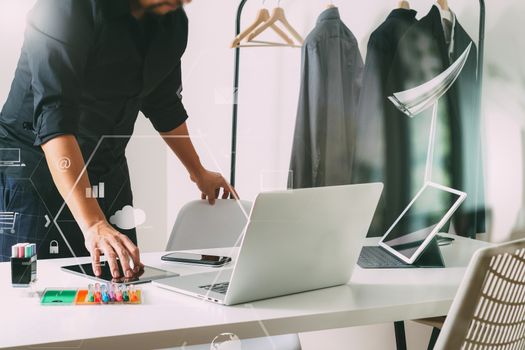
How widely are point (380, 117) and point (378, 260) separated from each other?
0.71m

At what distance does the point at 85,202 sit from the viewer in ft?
4.83

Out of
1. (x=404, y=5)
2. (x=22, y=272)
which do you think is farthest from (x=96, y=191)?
(x=404, y=5)

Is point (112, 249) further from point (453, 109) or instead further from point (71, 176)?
point (453, 109)

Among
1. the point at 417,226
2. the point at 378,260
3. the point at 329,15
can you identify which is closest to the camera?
the point at 378,260

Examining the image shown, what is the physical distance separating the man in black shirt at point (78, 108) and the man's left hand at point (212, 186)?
0.17 m

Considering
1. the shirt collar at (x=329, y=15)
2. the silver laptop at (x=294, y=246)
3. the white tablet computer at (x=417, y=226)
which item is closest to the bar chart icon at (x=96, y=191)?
the silver laptop at (x=294, y=246)

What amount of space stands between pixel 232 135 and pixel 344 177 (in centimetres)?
46

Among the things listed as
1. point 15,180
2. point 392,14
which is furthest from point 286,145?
point 15,180

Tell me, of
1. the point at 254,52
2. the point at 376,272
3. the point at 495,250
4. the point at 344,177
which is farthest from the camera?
the point at 344,177

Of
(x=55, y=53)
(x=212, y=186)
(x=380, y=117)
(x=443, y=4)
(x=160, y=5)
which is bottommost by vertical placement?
(x=212, y=186)

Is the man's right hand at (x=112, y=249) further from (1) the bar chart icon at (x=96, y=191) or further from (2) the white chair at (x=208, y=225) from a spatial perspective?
(2) the white chair at (x=208, y=225)

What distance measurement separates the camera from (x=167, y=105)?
156 centimetres

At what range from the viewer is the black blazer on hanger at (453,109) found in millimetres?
2074

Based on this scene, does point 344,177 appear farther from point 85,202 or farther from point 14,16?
point 14,16
